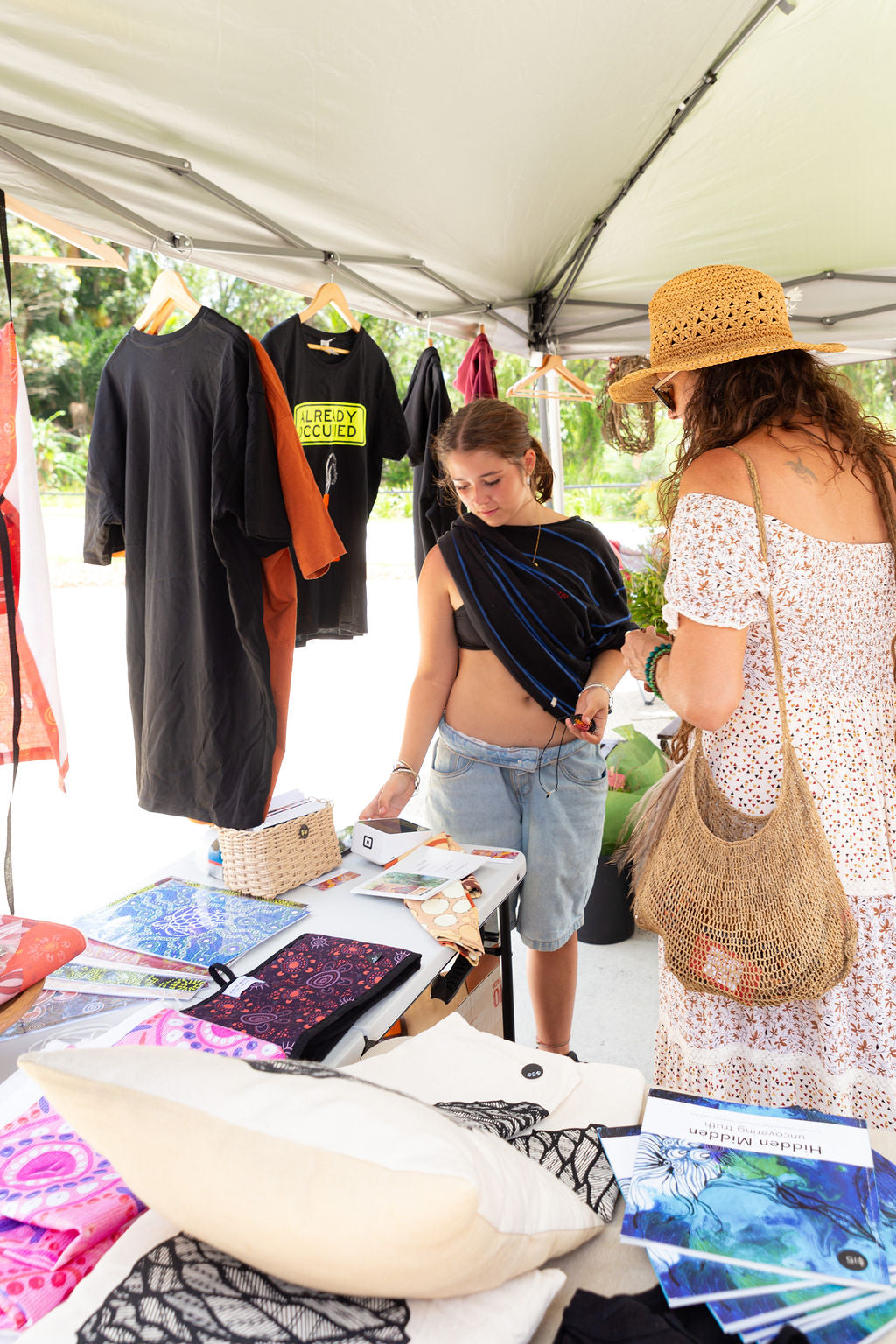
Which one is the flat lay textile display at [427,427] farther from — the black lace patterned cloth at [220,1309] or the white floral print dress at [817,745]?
the black lace patterned cloth at [220,1309]

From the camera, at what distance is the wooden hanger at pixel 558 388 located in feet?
11.5

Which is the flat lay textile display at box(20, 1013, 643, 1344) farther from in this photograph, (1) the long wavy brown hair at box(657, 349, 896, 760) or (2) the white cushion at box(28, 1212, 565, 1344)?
(1) the long wavy brown hair at box(657, 349, 896, 760)

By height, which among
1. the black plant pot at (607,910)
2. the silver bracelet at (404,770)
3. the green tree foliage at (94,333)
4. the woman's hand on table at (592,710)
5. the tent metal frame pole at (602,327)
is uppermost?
the green tree foliage at (94,333)

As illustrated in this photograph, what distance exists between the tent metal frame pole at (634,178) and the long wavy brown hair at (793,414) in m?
1.11

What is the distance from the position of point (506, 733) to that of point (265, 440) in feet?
2.87

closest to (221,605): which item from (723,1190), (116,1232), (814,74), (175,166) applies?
(175,166)

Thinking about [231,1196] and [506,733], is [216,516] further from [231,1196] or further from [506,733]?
[231,1196]

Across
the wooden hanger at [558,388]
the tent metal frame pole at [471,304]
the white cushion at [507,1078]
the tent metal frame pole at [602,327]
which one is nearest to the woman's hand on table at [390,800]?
the white cushion at [507,1078]

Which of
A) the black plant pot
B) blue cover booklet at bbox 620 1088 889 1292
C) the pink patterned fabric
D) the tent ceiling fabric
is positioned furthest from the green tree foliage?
the pink patterned fabric

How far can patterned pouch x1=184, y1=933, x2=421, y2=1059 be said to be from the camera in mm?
1220

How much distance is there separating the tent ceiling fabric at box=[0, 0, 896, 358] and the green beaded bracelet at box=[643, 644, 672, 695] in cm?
119

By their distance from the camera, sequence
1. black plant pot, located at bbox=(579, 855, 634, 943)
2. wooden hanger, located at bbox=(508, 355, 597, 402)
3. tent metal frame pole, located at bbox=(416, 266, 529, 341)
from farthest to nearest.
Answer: wooden hanger, located at bbox=(508, 355, 597, 402), black plant pot, located at bbox=(579, 855, 634, 943), tent metal frame pole, located at bbox=(416, 266, 529, 341)

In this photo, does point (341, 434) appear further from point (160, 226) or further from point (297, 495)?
point (160, 226)

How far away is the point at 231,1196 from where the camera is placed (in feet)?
2.16
